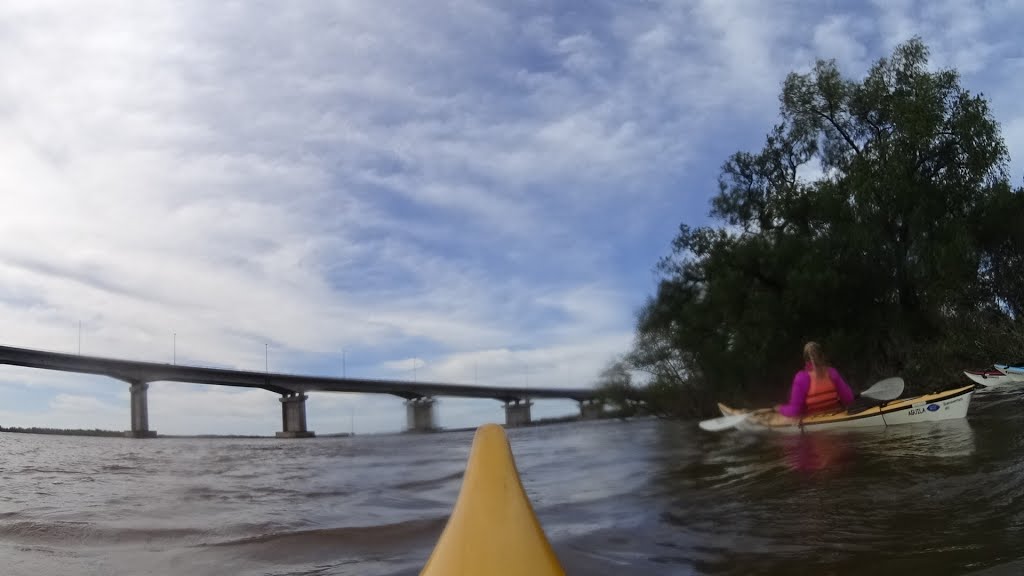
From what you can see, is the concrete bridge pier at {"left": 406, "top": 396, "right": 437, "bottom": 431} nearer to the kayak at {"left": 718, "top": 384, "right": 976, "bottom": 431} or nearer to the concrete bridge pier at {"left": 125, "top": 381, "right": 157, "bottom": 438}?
the concrete bridge pier at {"left": 125, "top": 381, "right": 157, "bottom": 438}

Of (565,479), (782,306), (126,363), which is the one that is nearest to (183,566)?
(565,479)

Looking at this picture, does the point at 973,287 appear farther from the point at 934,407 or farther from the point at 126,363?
the point at 126,363

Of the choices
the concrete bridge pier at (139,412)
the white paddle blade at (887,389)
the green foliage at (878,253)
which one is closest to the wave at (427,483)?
the white paddle blade at (887,389)

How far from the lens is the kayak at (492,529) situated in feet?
5.93

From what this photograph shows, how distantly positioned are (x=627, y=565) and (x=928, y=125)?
2203cm

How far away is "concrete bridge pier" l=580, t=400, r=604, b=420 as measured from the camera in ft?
122

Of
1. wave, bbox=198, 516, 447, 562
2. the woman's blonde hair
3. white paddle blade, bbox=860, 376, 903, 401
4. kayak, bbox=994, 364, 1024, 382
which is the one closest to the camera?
wave, bbox=198, 516, 447, 562

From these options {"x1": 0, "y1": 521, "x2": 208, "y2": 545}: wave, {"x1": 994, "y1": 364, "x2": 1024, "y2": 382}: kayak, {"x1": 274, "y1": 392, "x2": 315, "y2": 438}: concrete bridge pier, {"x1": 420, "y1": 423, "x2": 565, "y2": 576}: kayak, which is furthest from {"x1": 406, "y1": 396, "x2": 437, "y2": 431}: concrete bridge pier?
{"x1": 420, "y1": 423, "x2": 565, "y2": 576}: kayak

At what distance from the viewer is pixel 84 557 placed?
394 centimetres

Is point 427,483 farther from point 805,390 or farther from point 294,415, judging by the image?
point 294,415

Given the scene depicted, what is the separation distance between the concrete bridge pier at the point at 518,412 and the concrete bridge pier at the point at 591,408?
9.05 metres

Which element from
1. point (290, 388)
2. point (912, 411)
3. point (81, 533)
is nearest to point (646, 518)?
point (81, 533)

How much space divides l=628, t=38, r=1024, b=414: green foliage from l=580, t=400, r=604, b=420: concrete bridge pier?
13133 mm

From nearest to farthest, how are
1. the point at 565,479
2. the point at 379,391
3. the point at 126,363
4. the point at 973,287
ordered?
1. the point at 565,479
2. the point at 973,287
3. the point at 126,363
4. the point at 379,391
